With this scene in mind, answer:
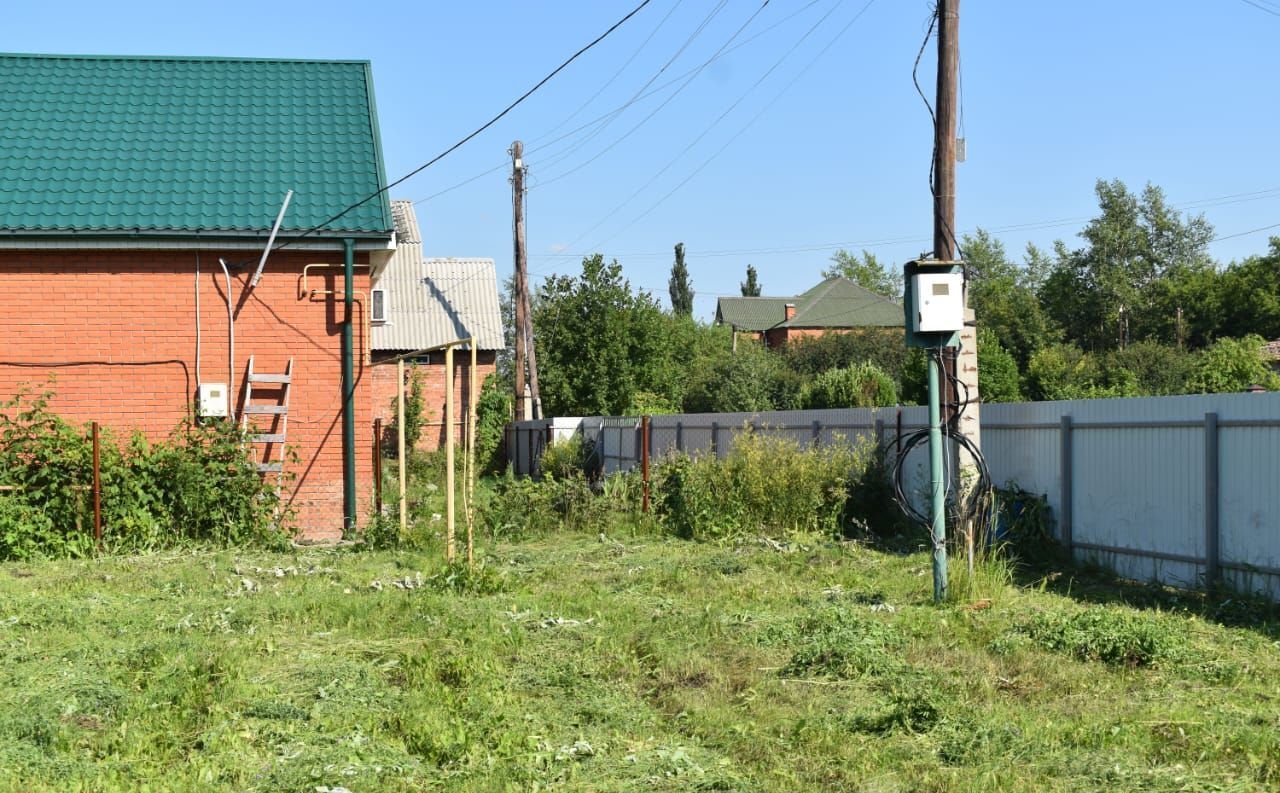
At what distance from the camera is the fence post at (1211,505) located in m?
10.0

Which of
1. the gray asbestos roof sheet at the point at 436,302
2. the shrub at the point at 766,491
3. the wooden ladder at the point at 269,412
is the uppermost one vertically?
the gray asbestos roof sheet at the point at 436,302

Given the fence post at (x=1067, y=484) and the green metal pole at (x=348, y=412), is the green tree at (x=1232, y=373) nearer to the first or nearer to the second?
the fence post at (x=1067, y=484)

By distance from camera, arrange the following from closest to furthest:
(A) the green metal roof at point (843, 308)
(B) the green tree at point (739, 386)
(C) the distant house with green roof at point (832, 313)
Answer: (B) the green tree at point (739, 386) < (C) the distant house with green roof at point (832, 313) < (A) the green metal roof at point (843, 308)

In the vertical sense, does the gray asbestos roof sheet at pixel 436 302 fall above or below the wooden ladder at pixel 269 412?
above

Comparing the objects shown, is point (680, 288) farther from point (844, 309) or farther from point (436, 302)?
point (436, 302)

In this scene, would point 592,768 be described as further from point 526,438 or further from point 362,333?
point 526,438

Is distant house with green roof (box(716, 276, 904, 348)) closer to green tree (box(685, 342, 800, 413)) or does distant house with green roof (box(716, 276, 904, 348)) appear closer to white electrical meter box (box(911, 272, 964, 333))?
green tree (box(685, 342, 800, 413))

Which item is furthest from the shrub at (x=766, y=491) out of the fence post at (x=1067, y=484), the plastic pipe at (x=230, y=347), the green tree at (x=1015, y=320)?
the green tree at (x=1015, y=320)

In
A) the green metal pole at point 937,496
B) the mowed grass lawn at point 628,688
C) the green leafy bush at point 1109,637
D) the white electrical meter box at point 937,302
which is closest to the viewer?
the mowed grass lawn at point 628,688

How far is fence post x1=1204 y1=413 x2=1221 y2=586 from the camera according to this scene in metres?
10.0

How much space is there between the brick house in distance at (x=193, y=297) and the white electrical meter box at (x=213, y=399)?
79mm

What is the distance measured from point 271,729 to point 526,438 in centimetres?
2631

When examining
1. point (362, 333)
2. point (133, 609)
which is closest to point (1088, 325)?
point (362, 333)

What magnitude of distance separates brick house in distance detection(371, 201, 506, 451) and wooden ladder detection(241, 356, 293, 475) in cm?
1920
